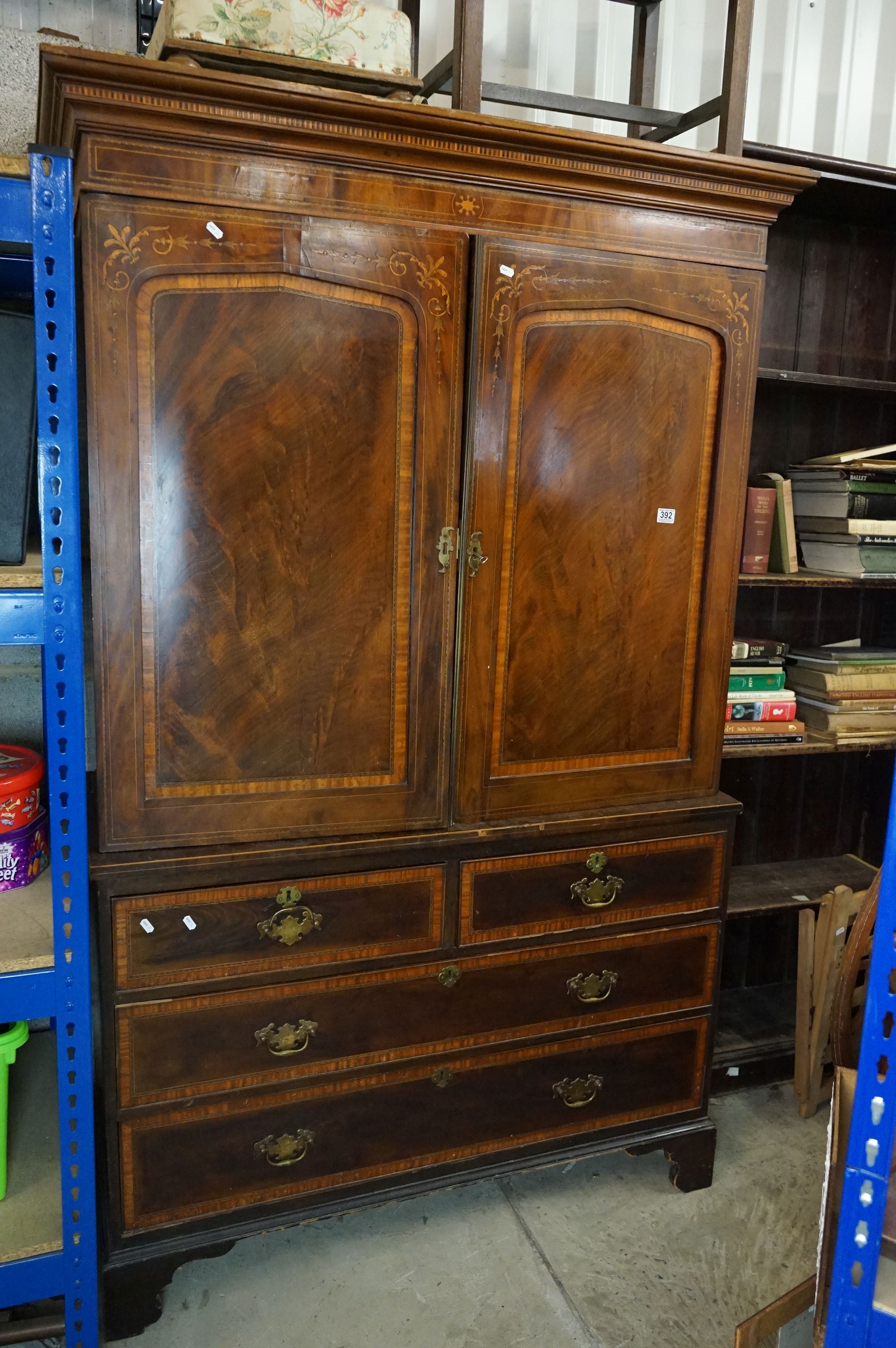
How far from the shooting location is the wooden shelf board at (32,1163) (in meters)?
1.57

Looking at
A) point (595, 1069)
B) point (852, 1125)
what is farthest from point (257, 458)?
point (595, 1069)

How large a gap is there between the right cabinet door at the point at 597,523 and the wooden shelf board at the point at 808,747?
1.10ft

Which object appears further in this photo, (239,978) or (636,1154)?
(636,1154)

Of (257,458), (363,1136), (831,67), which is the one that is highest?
(831,67)

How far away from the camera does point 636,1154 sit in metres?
2.16

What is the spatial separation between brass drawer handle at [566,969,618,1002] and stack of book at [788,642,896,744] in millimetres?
866

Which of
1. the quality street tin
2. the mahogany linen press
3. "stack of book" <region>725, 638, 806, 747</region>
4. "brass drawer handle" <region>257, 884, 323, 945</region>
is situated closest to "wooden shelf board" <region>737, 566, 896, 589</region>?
"stack of book" <region>725, 638, 806, 747</region>

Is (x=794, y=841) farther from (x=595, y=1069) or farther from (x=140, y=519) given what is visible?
(x=140, y=519)

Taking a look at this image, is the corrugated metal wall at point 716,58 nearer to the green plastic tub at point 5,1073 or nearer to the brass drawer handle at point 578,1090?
the green plastic tub at point 5,1073

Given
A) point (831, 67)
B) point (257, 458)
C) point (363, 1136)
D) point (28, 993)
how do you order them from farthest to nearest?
1. point (831, 67)
2. point (363, 1136)
3. point (257, 458)
4. point (28, 993)

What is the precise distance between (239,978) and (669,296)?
146 centimetres

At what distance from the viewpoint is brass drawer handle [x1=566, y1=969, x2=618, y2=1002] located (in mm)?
1981

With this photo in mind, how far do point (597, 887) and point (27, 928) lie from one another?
41.6 inches

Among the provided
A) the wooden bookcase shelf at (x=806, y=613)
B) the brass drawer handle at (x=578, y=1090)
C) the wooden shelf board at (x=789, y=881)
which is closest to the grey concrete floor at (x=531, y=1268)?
the brass drawer handle at (x=578, y=1090)
